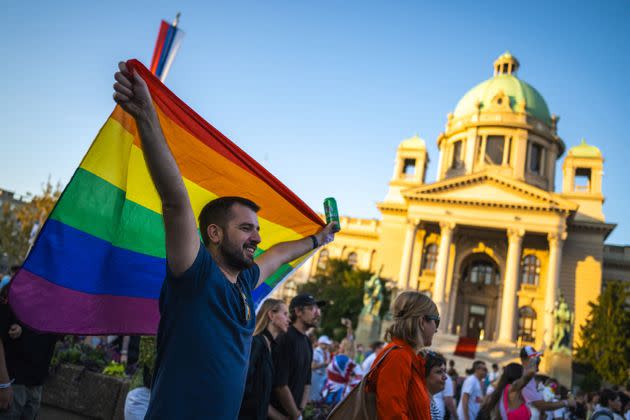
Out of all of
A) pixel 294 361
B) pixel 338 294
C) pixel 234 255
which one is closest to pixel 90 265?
pixel 234 255

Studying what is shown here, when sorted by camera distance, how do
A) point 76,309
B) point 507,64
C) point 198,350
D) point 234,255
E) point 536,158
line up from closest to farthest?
point 198,350
point 234,255
point 76,309
point 536,158
point 507,64

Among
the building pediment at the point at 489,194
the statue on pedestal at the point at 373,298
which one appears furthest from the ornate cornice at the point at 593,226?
the statue on pedestal at the point at 373,298

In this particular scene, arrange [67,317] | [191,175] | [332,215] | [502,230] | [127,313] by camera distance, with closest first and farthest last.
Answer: [67,317]
[127,313]
[191,175]
[332,215]
[502,230]

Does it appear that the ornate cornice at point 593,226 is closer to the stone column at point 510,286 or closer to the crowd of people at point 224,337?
the stone column at point 510,286

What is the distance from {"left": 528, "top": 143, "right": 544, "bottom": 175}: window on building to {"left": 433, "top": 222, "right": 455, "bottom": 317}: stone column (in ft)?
47.2

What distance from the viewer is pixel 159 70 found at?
400 inches

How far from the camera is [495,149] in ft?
154

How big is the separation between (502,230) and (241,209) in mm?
38322

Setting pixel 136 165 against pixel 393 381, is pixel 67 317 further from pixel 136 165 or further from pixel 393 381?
pixel 393 381

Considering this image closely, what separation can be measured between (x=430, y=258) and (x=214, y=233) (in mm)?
39676

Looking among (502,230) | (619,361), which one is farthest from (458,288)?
(619,361)

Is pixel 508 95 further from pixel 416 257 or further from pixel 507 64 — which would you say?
pixel 416 257

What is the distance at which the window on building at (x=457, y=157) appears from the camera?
47694 millimetres

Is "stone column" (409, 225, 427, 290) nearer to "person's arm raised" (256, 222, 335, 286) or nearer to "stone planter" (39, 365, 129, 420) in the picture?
"stone planter" (39, 365, 129, 420)
